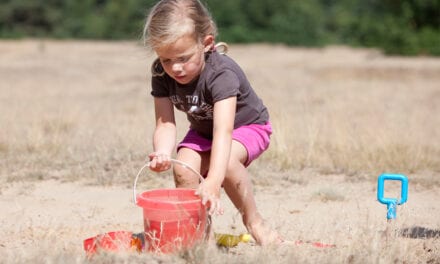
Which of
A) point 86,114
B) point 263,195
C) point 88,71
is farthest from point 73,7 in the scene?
point 263,195

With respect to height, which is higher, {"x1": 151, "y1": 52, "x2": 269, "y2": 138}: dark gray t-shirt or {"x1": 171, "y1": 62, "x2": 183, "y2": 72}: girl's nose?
{"x1": 171, "y1": 62, "x2": 183, "y2": 72}: girl's nose

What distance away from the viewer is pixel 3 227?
3.83 m

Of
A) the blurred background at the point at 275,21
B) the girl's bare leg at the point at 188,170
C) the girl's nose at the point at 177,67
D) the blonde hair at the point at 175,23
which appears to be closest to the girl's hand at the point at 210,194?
the girl's bare leg at the point at 188,170

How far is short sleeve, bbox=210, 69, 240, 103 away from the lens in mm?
3154

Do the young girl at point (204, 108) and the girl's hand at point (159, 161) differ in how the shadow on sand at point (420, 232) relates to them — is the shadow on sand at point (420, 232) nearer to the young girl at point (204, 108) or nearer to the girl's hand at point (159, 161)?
the young girl at point (204, 108)

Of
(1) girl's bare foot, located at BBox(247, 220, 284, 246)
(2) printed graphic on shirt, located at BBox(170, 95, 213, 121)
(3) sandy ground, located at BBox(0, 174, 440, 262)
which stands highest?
(2) printed graphic on shirt, located at BBox(170, 95, 213, 121)

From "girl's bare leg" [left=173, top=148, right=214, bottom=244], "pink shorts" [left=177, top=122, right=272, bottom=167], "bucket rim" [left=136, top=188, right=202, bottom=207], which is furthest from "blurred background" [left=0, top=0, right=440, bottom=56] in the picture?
"bucket rim" [left=136, top=188, right=202, bottom=207]

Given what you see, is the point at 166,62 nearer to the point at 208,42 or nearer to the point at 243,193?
the point at 208,42

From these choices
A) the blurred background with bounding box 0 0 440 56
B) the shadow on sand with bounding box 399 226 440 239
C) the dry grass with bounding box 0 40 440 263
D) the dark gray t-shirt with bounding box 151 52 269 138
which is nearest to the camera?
the dry grass with bounding box 0 40 440 263

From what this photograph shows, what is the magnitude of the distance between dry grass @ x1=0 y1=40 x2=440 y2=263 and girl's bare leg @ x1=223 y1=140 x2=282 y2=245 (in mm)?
144

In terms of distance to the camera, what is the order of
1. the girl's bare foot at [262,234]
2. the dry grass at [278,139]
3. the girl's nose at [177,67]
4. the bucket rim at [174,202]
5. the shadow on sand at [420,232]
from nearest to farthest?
the bucket rim at [174,202] < the dry grass at [278,139] < the girl's nose at [177,67] < the girl's bare foot at [262,234] < the shadow on sand at [420,232]

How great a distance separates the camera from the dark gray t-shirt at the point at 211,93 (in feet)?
10.6

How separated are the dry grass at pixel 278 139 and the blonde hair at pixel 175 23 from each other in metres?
0.23

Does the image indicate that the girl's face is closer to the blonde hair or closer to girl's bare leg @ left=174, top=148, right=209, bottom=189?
Answer: the blonde hair
